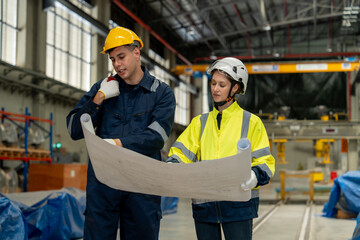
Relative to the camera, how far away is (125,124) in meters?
2.81

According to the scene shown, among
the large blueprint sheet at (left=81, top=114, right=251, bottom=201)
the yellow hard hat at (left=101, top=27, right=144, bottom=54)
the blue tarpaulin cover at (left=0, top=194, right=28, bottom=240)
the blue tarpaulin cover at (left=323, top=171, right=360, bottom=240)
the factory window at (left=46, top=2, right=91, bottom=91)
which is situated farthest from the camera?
the factory window at (left=46, top=2, right=91, bottom=91)

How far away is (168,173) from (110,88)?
28.1 inches

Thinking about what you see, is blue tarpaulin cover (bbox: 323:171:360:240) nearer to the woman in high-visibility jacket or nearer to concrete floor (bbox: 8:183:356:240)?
concrete floor (bbox: 8:183:356:240)

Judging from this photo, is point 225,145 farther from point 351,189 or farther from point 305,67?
point 305,67

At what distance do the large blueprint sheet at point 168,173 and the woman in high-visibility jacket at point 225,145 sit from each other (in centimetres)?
23

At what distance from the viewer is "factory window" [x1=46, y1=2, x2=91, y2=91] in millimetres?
16906

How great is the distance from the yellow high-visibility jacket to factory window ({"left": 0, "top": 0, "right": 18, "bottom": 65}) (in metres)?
12.9

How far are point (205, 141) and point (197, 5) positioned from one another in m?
21.1

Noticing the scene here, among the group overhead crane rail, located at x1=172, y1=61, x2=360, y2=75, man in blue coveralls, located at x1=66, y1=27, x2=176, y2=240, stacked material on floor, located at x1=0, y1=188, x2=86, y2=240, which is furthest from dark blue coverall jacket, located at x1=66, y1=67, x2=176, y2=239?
overhead crane rail, located at x1=172, y1=61, x2=360, y2=75

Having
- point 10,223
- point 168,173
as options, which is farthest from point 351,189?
point 168,173

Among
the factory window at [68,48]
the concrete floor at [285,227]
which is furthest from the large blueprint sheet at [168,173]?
the factory window at [68,48]

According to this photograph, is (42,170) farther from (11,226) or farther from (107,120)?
(107,120)

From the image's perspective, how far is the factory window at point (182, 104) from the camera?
30328mm

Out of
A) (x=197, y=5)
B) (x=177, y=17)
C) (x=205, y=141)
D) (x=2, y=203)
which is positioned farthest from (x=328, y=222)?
(x=177, y=17)
